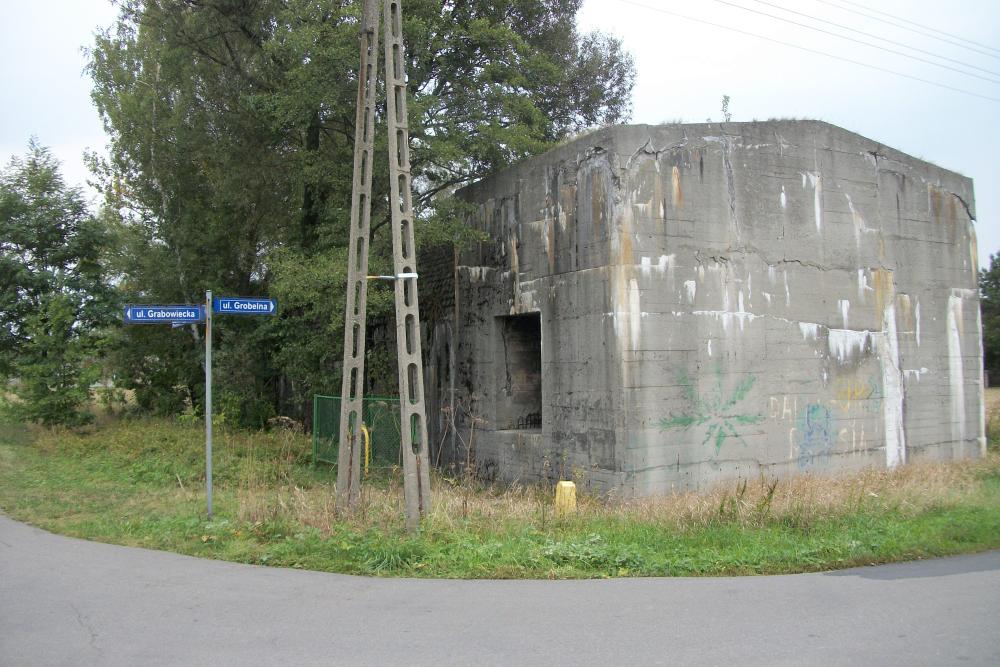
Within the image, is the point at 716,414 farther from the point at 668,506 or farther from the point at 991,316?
the point at 991,316

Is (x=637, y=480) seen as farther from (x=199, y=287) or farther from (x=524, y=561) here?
(x=199, y=287)

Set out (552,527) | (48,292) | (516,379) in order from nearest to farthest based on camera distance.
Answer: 1. (552,527)
2. (516,379)
3. (48,292)

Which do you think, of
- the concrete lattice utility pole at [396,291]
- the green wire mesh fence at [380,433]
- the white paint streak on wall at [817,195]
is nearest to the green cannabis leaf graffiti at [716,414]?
the white paint streak on wall at [817,195]

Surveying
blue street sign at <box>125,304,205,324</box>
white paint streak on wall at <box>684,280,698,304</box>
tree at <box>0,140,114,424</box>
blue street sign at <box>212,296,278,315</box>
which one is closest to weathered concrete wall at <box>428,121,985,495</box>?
white paint streak on wall at <box>684,280,698,304</box>

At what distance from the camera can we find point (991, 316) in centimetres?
4747

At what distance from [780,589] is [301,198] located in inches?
578

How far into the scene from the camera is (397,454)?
13352 millimetres

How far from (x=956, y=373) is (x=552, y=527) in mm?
10368

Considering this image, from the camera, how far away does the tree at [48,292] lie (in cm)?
1592

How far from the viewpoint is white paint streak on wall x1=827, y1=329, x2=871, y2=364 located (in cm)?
1216

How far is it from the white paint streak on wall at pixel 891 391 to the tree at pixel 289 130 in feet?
23.1

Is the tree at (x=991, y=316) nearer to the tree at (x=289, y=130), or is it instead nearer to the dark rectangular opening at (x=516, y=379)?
the tree at (x=289, y=130)

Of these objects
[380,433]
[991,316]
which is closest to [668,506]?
[380,433]

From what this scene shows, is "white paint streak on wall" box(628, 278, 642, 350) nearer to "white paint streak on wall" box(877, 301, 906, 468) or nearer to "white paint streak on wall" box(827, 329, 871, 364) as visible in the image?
"white paint streak on wall" box(827, 329, 871, 364)
